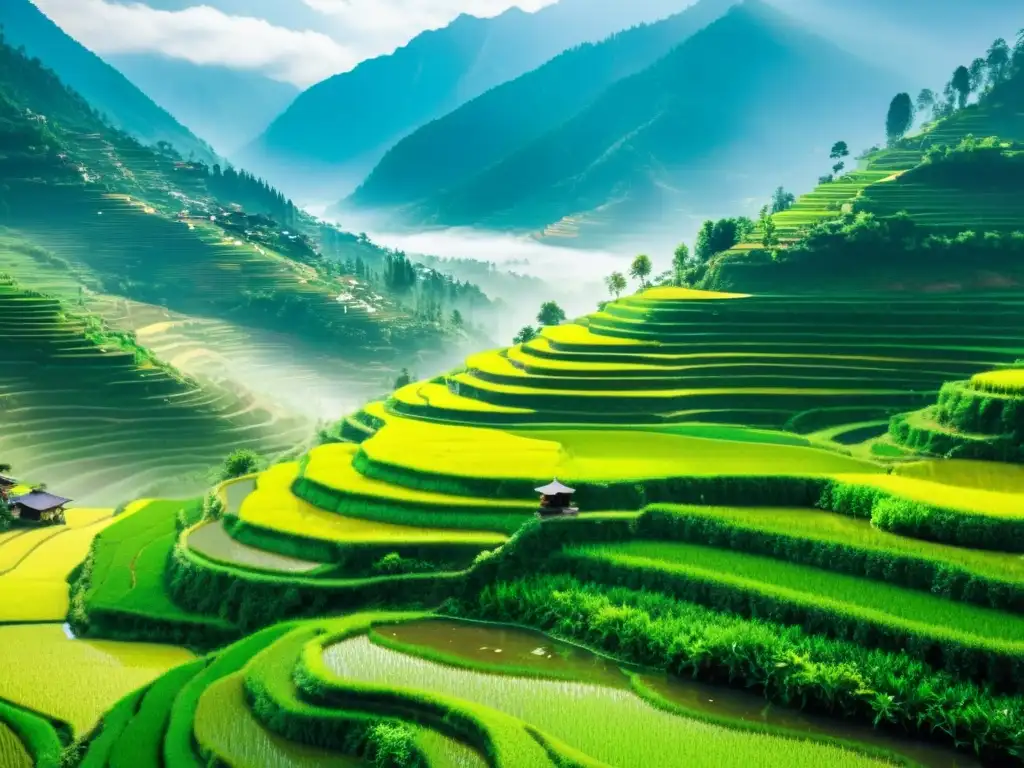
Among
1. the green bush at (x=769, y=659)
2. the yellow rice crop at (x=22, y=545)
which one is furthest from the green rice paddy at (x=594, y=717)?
the yellow rice crop at (x=22, y=545)

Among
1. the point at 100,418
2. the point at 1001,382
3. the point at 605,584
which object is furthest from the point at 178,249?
the point at 605,584

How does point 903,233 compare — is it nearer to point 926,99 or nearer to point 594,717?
point 594,717

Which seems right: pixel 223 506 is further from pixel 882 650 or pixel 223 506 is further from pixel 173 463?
pixel 173 463

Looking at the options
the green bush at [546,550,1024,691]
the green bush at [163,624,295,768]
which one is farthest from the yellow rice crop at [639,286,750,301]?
the green bush at [163,624,295,768]

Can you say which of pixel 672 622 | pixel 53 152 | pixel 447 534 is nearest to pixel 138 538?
pixel 447 534

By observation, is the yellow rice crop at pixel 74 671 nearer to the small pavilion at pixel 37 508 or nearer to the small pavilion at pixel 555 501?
the small pavilion at pixel 555 501

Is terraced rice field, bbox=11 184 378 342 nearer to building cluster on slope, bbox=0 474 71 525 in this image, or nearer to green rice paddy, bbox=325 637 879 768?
building cluster on slope, bbox=0 474 71 525
